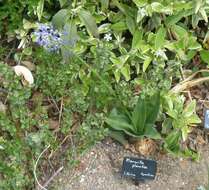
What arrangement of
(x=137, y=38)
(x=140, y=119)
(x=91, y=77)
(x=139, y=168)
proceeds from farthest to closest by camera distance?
(x=137, y=38) < (x=91, y=77) < (x=140, y=119) < (x=139, y=168)

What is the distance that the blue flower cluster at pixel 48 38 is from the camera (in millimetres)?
2555

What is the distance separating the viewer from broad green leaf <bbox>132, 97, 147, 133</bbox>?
2.60m

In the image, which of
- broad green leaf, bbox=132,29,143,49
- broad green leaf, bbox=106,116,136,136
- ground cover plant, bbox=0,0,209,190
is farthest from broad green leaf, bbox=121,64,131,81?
broad green leaf, bbox=106,116,136,136

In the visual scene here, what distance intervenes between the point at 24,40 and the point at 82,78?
36 cm

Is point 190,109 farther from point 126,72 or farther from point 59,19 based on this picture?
point 59,19

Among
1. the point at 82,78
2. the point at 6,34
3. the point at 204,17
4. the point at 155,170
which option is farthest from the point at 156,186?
the point at 6,34

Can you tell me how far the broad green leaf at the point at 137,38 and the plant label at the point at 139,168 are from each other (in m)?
0.57

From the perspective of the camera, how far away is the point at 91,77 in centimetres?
276

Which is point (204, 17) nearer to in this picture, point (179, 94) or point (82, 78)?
point (179, 94)

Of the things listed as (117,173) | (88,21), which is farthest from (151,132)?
(88,21)

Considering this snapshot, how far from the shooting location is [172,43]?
2.88 metres

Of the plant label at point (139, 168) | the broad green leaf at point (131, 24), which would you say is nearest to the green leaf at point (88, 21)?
the broad green leaf at point (131, 24)

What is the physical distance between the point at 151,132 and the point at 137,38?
488mm

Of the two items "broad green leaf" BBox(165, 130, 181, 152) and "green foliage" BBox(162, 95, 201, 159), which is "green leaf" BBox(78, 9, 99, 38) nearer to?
"green foliage" BBox(162, 95, 201, 159)
